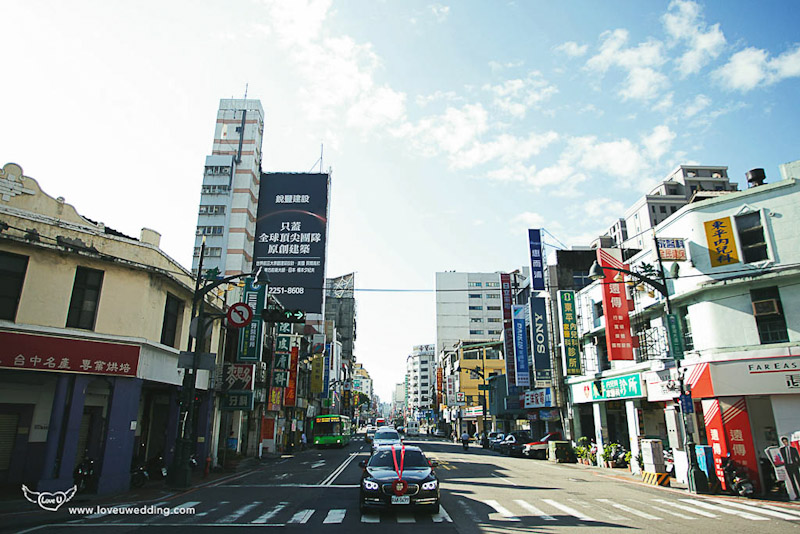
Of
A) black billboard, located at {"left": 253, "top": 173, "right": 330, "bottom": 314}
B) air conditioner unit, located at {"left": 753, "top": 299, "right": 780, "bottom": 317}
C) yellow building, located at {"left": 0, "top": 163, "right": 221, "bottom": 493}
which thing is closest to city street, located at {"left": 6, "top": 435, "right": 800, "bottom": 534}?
A: yellow building, located at {"left": 0, "top": 163, "right": 221, "bottom": 493}

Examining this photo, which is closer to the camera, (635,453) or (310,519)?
(310,519)

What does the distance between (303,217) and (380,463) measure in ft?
154

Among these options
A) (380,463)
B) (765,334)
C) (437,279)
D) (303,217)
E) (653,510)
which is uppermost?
(437,279)

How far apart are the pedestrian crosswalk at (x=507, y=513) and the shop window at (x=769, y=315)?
6179 mm

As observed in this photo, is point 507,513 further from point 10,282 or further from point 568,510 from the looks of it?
point 10,282

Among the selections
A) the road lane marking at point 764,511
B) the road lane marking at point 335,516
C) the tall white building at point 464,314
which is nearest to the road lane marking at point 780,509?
the road lane marking at point 764,511

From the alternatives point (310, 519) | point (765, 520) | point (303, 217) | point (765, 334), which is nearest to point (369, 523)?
point (310, 519)

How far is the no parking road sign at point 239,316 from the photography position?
808 inches

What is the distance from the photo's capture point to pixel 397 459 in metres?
13.0

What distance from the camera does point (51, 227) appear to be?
16609mm

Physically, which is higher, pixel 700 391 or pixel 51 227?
pixel 51 227

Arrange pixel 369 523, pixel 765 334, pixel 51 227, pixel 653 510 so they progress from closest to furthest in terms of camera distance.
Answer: pixel 369 523, pixel 653 510, pixel 51 227, pixel 765 334

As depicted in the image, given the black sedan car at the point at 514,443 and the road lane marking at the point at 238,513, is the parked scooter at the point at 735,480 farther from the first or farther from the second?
the black sedan car at the point at 514,443

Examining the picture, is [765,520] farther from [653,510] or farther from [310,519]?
[310,519]
